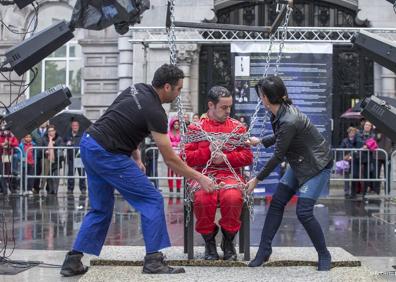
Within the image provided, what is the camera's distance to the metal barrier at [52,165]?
17.0 metres

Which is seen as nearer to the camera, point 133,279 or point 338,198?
point 133,279

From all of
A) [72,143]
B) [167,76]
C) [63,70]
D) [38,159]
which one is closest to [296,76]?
[72,143]

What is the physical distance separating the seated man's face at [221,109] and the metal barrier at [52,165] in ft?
34.8

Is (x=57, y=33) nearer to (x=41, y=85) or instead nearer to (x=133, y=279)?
(x=133, y=279)

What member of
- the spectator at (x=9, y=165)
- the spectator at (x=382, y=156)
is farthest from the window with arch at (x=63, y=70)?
the spectator at (x=382, y=156)

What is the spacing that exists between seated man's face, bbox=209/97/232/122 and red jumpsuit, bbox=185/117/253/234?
0.20 ft

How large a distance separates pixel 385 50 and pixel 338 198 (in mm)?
10207

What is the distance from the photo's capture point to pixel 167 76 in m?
6.15

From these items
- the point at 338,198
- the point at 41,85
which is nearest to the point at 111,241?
the point at 338,198

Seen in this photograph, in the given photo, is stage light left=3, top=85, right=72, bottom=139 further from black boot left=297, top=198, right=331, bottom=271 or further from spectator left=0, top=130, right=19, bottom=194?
spectator left=0, top=130, right=19, bottom=194

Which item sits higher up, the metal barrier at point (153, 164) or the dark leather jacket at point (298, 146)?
the dark leather jacket at point (298, 146)

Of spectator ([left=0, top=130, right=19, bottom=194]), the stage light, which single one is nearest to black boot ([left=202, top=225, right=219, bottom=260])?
the stage light

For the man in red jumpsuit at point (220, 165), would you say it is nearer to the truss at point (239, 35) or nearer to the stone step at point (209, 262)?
the stone step at point (209, 262)

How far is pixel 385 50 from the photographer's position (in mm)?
6469
